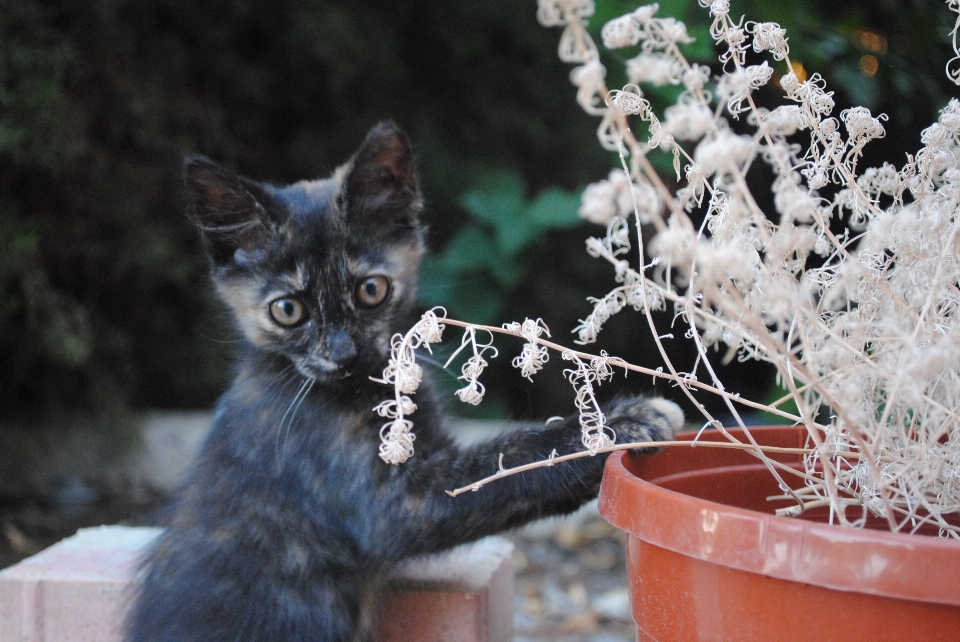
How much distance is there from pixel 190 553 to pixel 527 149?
2041 mm

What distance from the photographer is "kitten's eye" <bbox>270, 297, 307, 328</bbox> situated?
4.15ft

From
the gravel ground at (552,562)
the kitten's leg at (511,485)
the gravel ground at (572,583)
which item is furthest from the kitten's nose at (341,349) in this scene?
the gravel ground at (552,562)

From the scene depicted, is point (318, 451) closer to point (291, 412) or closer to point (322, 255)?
point (291, 412)

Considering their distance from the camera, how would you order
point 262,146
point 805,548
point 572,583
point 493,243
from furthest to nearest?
1. point 262,146
2. point 493,243
3. point 572,583
4. point 805,548

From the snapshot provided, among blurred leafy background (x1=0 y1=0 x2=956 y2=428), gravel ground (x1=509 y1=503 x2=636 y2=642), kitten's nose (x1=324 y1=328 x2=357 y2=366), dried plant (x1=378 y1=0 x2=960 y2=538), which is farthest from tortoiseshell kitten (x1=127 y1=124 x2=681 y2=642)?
blurred leafy background (x1=0 y1=0 x2=956 y2=428)

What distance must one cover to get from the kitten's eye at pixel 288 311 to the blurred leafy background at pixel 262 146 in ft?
3.23

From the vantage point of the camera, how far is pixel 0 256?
226 centimetres

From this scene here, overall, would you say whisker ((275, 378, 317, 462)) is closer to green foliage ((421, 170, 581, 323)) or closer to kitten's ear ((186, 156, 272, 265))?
kitten's ear ((186, 156, 272, 265))

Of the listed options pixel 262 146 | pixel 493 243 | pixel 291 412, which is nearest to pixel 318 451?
pixel 291 412

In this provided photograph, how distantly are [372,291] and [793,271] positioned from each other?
0.62 metres

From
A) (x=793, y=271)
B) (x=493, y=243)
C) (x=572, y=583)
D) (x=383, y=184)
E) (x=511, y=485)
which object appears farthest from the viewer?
(x=493, y=243)

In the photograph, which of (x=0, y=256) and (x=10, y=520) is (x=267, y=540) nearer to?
(x=0, y=256)

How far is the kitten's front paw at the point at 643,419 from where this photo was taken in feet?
3.53

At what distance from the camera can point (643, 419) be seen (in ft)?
3.60
